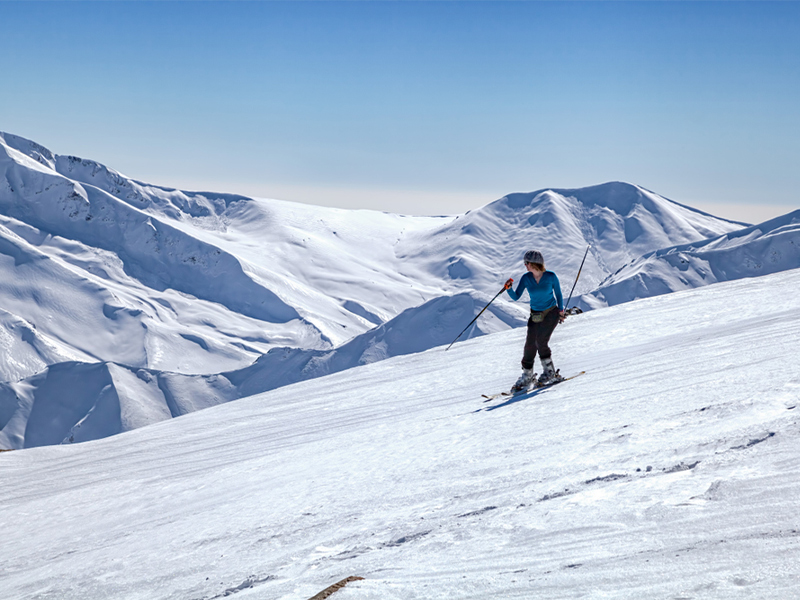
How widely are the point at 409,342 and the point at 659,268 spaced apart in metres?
63.1

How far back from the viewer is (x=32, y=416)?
319 ft

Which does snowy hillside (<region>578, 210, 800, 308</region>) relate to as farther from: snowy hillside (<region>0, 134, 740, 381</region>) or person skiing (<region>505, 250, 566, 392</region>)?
person skiing (<region>505, 250, 566, 392</region>)

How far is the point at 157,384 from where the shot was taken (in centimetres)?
10469

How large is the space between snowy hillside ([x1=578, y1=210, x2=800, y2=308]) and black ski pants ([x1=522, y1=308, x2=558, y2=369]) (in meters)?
132

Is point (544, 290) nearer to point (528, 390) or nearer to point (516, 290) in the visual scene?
point (516, 290)

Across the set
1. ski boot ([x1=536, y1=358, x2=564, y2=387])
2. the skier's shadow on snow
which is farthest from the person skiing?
the skier's shadow on snow

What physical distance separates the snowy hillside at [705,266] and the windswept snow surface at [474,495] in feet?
433

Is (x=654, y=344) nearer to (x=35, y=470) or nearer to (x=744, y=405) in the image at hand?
(x=744, y=405)

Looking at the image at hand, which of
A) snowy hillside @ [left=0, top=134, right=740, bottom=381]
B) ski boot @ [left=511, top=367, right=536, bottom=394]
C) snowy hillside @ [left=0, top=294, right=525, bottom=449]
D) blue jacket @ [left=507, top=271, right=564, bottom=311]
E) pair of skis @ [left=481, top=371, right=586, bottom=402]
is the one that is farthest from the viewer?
snowy hillside @ [left=0, top=134, right=740, bottom=381]

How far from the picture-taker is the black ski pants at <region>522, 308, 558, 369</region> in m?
8.89

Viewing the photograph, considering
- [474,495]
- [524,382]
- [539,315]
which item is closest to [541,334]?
[539,315]

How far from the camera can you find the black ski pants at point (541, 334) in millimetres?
8891

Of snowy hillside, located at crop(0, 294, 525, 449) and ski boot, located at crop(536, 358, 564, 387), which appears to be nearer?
ski boot, located at crop(536, 358, 564, 387)

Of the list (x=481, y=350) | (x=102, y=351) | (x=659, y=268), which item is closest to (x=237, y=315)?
(x=102, y=351)
